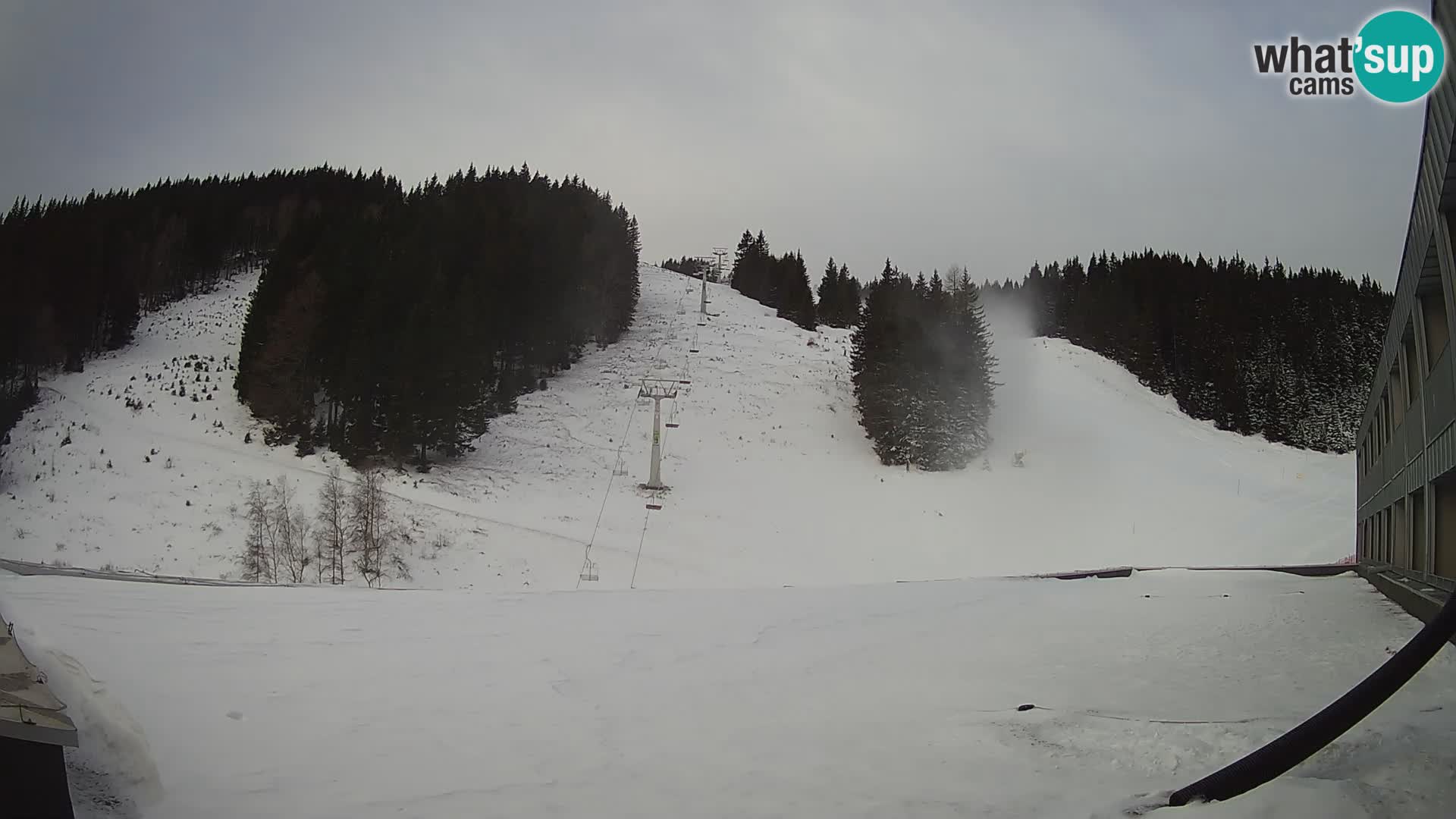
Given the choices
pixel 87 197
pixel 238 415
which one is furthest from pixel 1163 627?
pixel 238 415

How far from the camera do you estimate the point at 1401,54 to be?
15.5 ft

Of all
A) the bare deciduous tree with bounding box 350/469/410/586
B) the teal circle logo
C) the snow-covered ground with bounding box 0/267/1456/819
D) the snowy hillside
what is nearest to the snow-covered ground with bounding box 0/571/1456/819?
the snow-covered ground with bounding box 0/267/1456/819

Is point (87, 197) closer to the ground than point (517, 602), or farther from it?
→ farther from it

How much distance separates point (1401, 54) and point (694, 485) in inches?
1246

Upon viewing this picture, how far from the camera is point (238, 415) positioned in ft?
105

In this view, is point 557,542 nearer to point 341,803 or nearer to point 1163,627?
point 1163,627

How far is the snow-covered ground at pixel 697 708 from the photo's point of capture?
346cm

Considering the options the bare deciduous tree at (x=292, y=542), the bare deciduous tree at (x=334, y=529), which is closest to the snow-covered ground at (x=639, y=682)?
the bare deciduous tree at (x=292, y=542)

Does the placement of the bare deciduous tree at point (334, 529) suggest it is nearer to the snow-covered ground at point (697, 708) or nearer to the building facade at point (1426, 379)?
the snow-covered ground at point (697, 708)

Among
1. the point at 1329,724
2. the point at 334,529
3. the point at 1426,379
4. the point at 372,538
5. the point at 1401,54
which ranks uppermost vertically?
the point at 1401,54

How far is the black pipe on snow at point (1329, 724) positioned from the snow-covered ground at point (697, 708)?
0.09m

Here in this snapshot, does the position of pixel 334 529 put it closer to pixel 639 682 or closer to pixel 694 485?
pixel 694 485

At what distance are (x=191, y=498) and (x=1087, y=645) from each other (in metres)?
23.4

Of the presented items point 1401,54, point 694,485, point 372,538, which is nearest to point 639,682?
point 1401,54
